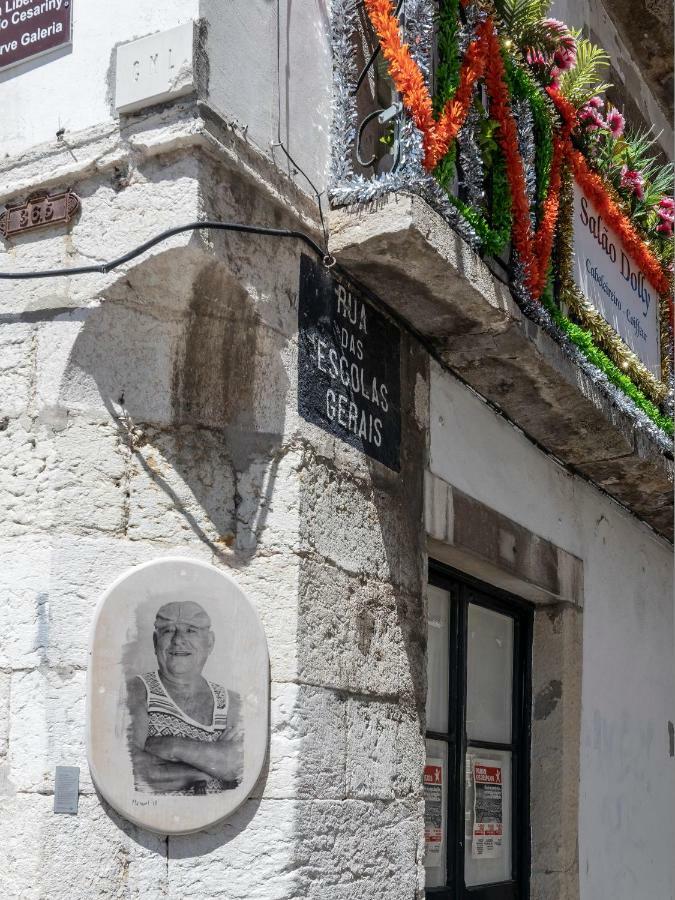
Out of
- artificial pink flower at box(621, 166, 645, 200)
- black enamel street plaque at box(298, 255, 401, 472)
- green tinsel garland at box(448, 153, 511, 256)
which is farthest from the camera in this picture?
artificial pink flower at box(621, 166, 645, 200)

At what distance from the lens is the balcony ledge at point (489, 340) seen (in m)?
3.53

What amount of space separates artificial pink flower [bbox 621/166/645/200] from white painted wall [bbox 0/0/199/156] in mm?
2671

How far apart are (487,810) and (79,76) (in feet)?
9.95

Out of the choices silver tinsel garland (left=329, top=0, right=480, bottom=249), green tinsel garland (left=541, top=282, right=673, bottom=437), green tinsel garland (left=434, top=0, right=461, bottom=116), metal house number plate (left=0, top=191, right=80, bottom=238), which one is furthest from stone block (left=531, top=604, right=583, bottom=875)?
metal house number plate (left=0, top=191, right=80, bottom=238)

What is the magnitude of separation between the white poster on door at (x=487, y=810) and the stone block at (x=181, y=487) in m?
1.87

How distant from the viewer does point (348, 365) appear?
3.66 metres

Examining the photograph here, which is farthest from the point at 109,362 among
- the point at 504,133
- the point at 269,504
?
the point at 504,133

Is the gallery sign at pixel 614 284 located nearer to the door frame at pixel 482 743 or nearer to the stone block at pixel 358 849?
the door frame at pixel 482 743

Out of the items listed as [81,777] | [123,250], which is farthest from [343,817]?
[123,250]

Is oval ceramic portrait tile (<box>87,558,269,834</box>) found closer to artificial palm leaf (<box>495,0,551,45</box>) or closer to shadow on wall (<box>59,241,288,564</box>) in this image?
shadow on wall (<box>59,241,288,564</box>)

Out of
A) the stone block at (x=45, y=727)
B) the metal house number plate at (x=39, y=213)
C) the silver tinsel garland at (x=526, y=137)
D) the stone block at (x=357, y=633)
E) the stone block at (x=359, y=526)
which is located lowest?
the stone block at (x=45, y=727)

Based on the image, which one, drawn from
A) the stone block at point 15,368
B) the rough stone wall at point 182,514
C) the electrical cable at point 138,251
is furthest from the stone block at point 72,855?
the electrical cable at point 138,251

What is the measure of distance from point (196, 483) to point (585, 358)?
6.59 ft

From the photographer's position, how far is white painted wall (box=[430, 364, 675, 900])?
446cm
